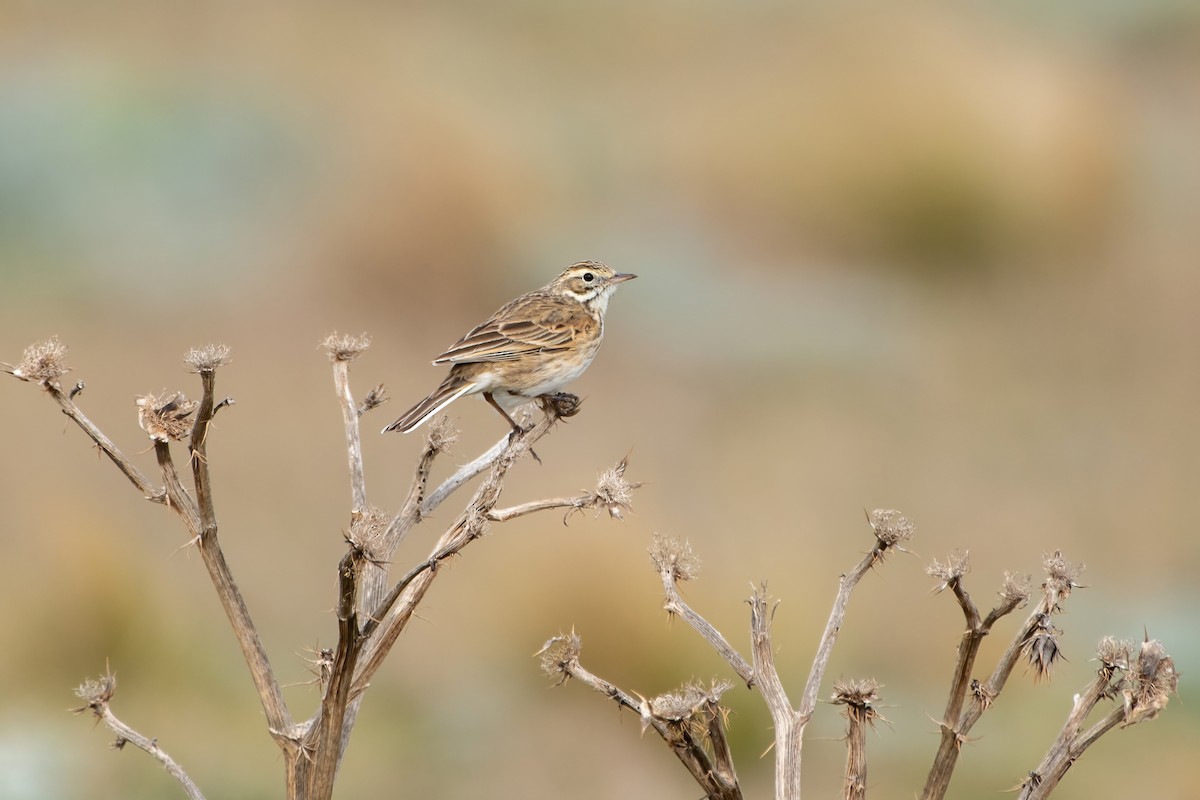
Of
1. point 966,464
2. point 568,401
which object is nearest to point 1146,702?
point 568,401

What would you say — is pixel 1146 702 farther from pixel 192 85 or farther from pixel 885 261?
pixel 192 85

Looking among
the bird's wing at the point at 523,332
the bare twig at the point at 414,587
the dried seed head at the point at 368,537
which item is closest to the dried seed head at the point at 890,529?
the bare twig at the point at 414,587

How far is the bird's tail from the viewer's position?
5.50 meters

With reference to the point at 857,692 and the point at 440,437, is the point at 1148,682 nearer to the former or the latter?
the point at 857,692

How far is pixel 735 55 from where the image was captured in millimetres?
31234

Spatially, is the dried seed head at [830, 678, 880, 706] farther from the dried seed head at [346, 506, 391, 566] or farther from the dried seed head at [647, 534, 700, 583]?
the dried seed head at [346, 506, 391, 566]

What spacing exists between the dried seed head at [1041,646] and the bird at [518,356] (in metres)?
2.53

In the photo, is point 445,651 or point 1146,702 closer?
point 1146,702

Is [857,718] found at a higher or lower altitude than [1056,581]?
lower

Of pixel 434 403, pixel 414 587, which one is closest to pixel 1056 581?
pixel 414 587

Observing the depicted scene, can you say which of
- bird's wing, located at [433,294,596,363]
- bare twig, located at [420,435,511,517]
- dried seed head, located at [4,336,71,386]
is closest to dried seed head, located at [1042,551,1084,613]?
bare twig, located at [420,435,511,517]

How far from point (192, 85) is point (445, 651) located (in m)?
15.6

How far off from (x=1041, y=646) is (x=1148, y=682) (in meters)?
0.26

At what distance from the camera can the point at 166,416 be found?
3.57 m
